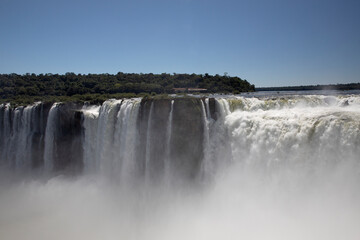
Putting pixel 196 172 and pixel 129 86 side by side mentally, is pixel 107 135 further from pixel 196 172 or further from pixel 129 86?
pixel 129 86

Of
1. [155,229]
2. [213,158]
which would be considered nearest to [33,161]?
[155,229]

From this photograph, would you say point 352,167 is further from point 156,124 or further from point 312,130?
point 156,124

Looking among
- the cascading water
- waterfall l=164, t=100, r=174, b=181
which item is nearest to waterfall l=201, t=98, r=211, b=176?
the cascading water

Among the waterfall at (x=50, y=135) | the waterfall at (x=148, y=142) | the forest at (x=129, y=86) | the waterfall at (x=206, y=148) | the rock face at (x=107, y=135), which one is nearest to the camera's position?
the waterfall at (x=206, y=148)

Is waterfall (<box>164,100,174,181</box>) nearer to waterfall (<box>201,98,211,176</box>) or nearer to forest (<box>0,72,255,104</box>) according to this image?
waterfall (<box>201,98,211,176</box>)

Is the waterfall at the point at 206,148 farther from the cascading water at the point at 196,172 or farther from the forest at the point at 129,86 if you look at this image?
the forest at the point at 129,86

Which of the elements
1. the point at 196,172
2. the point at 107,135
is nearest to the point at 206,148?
the point at 196,172

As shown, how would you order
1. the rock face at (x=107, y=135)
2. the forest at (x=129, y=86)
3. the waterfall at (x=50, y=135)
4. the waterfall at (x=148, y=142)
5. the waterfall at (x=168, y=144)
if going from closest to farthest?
the rock face at (x=107, y=135), the waterfall at (x=168, y=144), the waterfall at (x=148, y=142), the waterfall at (x=50, y=135), the forest at (x=129, y=86)

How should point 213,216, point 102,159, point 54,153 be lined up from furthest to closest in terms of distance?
point 54,153 < point 102,159 < point 213,216

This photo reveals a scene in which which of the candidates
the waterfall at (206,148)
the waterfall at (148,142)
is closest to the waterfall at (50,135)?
the waterfall at (148,142)
